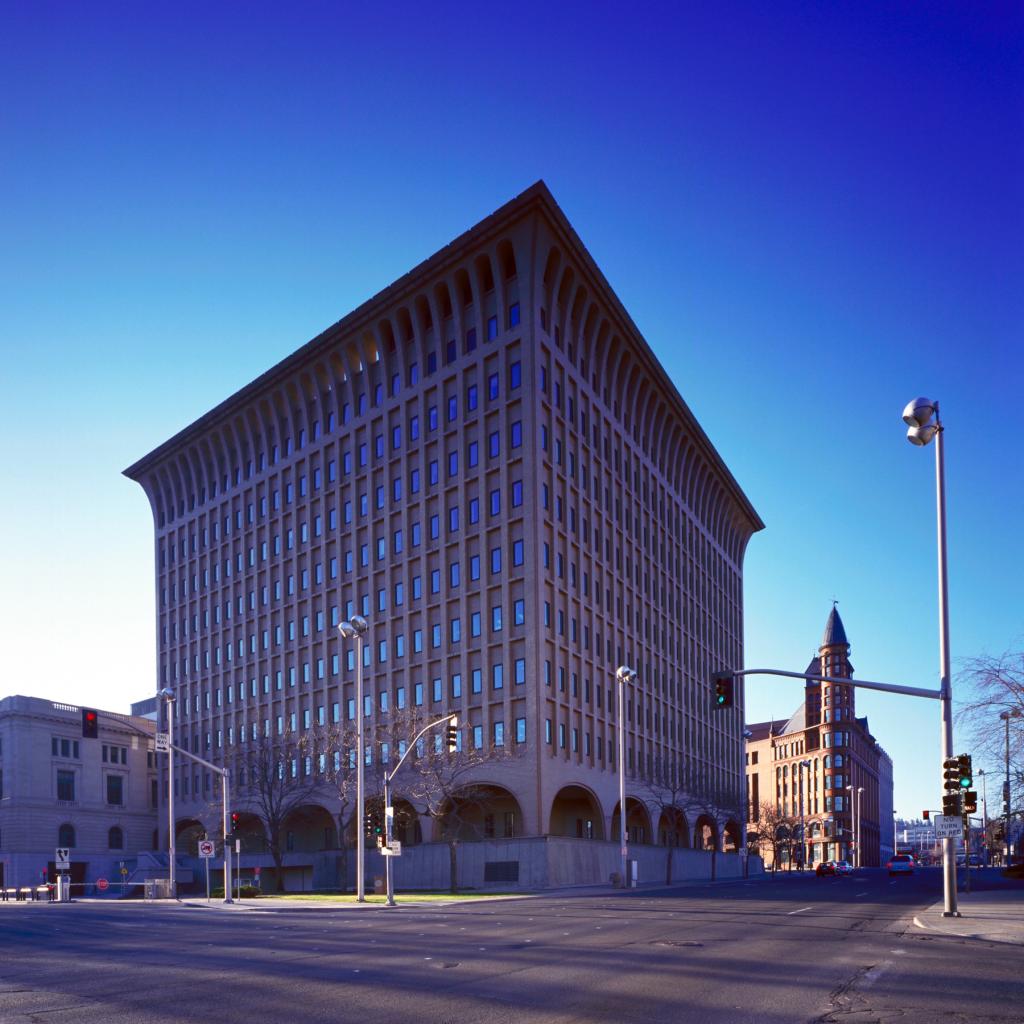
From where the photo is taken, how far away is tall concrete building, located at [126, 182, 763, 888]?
69312 millimetres

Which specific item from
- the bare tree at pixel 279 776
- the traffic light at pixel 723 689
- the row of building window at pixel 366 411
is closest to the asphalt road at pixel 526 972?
the traffic light at pixel 723 689

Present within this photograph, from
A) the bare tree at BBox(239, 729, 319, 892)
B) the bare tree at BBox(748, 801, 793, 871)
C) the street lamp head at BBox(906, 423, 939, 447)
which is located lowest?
the bare tree at BBox(748, 801, 793, 871)

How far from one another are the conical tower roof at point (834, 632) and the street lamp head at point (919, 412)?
14331 cm

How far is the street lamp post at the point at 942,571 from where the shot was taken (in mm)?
26938

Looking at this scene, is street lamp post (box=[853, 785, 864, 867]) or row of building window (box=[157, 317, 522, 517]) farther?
street lamp post (box=[853, 785, 864, 867])

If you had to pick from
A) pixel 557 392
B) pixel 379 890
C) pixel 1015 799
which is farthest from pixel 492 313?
pixel 1015 799

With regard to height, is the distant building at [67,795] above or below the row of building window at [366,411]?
below

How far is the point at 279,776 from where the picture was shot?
274 feet

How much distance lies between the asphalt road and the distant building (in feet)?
230

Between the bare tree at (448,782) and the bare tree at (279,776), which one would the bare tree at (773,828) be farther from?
the bare tree at (279,776)

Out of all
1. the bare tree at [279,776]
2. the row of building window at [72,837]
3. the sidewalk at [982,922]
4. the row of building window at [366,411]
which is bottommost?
the row of building window at [72,837]

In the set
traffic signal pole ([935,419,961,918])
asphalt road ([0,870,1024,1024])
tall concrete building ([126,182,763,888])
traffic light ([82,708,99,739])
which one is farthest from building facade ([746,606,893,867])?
asphalt road ([0,870,1024,1024])

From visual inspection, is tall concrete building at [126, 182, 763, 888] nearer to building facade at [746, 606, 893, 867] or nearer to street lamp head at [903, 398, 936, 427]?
street lamp head at [903, 398, 936, 427]

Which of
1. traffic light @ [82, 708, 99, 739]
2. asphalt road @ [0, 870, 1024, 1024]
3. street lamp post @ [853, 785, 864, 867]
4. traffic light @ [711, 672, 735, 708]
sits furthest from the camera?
street lamp post @ [853, 785, 864, 867]
